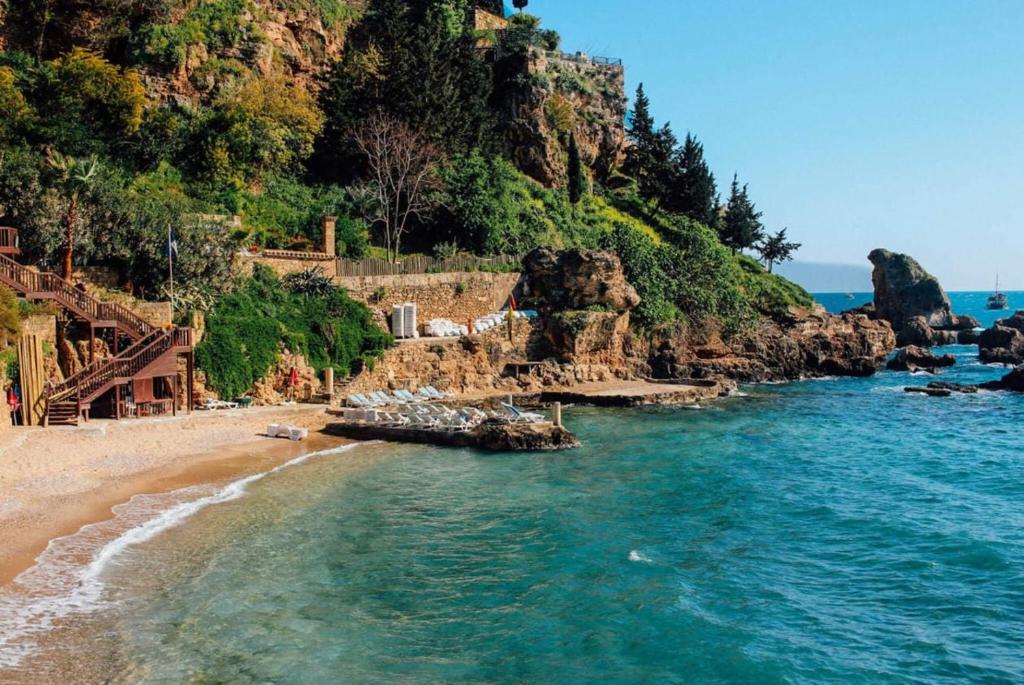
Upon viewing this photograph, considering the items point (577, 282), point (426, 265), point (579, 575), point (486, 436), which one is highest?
point (426, 265)

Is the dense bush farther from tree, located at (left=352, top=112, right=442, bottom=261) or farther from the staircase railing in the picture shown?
tree, located at (left=352, top=112, right=442, bottom=261)

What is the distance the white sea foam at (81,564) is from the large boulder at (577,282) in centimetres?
2599

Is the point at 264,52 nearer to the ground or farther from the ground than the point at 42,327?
farther from the ground

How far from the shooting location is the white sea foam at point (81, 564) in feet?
50.2

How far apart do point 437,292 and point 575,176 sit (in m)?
21.5

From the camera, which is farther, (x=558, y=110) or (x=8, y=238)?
(x=558, y=110)

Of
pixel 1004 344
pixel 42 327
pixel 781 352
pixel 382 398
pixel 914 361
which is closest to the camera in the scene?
pixel 42 327

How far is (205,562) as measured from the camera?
18875 millimetres

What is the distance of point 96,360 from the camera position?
30.1 metres

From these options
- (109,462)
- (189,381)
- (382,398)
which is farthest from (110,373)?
(382,398)

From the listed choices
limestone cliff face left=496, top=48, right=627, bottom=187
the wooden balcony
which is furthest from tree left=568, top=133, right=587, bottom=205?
the wooden balcony

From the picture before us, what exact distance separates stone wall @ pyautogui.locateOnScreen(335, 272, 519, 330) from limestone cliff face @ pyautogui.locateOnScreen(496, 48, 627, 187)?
1627 cm

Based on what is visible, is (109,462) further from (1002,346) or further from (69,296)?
(1002,346)

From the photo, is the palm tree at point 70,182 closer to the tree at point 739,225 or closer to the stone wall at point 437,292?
the stone wall at point 437,292
